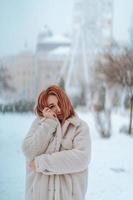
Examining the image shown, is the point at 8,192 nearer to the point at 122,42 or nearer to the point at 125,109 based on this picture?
the point at 125,109

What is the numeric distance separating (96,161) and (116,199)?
0.24m

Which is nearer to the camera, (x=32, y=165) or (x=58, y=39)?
(x=32, y=165)

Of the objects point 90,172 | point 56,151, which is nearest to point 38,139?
point 56,151

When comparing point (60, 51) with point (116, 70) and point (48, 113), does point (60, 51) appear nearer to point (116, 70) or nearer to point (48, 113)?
point (116, 70)

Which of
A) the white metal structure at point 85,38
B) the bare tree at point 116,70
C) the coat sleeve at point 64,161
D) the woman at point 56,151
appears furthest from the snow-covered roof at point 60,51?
the coat sleeve at point 64,161

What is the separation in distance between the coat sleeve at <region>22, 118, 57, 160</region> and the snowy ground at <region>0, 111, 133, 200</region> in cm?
65

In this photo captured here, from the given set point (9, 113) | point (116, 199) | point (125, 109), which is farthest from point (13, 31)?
point (116, 199)

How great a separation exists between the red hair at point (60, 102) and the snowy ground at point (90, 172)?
579 mm

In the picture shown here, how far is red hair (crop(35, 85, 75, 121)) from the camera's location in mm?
1402

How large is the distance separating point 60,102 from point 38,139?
0.18m

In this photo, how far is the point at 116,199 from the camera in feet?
6.55

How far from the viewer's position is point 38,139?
4.34ft

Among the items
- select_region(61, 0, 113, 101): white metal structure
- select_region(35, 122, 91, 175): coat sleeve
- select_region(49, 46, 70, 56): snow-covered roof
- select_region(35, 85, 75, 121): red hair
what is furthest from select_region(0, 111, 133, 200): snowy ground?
select_region(35, 122, 91, 175): coat sleeve

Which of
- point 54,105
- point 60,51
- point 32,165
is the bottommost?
point 32,165
